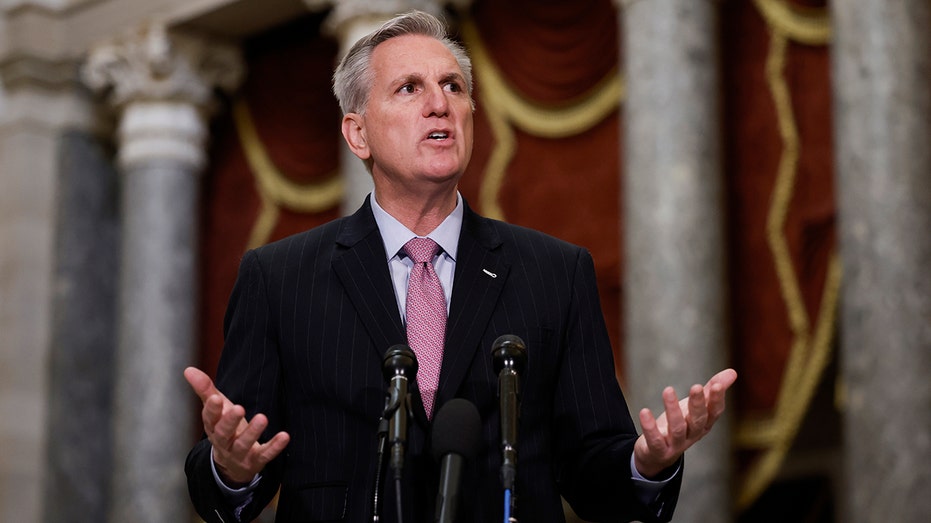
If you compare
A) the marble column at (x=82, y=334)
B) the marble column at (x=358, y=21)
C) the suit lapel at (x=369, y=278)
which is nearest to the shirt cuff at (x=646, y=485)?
the suit lapel at (x=369, y=278)

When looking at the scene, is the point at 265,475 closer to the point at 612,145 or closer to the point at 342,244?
the point at 342,244

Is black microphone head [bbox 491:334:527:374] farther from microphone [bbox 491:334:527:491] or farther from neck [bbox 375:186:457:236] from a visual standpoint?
neck [bbox 375:186:457:236]

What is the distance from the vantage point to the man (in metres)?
2.12

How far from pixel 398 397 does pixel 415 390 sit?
8.9 inches

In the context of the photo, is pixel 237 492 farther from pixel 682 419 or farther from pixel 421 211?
pixel 682 419

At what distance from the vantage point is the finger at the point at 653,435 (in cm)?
198

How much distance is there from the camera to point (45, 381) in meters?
8.83

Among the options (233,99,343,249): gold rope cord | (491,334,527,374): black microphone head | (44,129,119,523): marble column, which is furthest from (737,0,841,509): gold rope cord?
(44,129,119,523): marble column

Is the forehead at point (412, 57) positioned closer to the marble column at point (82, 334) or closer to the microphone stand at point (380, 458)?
the microphone stand at point (380, 458)

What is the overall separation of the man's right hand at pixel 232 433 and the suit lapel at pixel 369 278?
0.28m

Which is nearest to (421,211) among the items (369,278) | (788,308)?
(369,278)

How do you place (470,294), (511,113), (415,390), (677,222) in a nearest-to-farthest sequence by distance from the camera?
(415,390), (470,294), (677,222), (511,113)

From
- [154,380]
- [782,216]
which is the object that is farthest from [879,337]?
[154,380]

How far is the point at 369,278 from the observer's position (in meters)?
2.26
